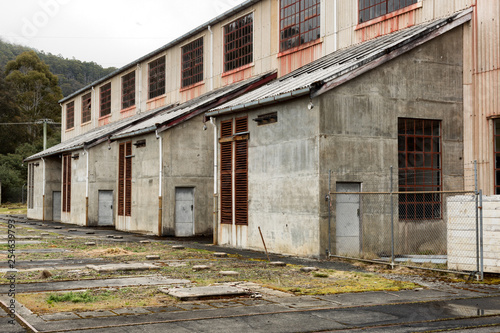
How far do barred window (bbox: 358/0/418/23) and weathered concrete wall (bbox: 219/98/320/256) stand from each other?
21.3ft

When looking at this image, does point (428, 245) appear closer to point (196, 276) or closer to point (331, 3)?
point (196, 276)

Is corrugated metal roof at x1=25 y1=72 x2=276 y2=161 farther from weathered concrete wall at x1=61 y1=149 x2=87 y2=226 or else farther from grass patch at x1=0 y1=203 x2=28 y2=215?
grass patch at x1=0 y1=203 x2=28 y2=215

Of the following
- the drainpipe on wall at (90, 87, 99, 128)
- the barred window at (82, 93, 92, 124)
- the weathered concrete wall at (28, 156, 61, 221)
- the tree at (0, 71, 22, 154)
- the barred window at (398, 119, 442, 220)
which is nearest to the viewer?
the barred window at (398, 119, 442, 220)

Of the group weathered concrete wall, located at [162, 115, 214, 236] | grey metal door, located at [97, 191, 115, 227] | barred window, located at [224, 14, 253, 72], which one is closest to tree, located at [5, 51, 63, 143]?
grey metal door, located at [97, 191, 115, 227]

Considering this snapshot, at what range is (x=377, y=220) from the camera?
18.2 meters

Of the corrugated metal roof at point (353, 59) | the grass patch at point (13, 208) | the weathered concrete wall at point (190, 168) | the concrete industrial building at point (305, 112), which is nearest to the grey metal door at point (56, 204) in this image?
the grass patch at point (13, 208)

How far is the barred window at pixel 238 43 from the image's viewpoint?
1178 inches

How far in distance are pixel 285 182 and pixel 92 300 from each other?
9547 millimetres

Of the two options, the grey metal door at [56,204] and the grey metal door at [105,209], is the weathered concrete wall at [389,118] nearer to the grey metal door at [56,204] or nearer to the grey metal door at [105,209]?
the grey metal door at [105,209]

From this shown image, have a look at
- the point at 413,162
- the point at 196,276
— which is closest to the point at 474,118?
the point at 413,162

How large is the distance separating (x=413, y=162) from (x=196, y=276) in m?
8.88

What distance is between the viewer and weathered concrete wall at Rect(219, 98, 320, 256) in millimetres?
17875

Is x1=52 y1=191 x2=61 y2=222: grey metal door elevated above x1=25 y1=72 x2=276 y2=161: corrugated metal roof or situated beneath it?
situated beneath

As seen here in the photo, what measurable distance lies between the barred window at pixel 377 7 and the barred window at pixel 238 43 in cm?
750
